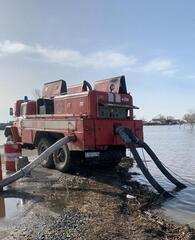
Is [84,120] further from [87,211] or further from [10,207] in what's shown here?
[87,211]

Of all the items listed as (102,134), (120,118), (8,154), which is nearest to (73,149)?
(102,134)

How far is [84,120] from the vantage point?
12.9 m

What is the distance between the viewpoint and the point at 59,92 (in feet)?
52.0

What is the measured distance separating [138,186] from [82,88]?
13.7 ft

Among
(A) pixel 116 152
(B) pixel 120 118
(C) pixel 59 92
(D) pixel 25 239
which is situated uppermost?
(C) pixel 59 92

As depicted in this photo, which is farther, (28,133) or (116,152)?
(28,133)

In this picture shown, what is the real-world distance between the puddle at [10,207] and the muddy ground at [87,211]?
151 mm

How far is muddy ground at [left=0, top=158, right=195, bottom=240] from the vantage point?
7336 millimetres

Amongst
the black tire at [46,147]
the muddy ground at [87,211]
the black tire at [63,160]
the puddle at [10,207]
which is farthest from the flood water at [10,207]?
the black tire at [46,147]

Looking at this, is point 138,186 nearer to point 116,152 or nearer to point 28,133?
point 116,152

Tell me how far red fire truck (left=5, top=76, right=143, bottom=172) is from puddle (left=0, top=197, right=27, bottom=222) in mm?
3228

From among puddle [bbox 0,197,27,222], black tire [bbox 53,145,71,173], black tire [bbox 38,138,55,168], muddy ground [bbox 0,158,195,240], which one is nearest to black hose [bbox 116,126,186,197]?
muddy ground [bbox 0,158,195,240]

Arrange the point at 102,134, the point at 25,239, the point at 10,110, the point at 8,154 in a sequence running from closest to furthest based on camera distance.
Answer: the point at 25,239 → the point at 102,134 → the point at 8,154 → the point at 10,110

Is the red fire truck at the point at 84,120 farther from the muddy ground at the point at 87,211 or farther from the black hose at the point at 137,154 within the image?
the muddy ground at the point at 87,211
